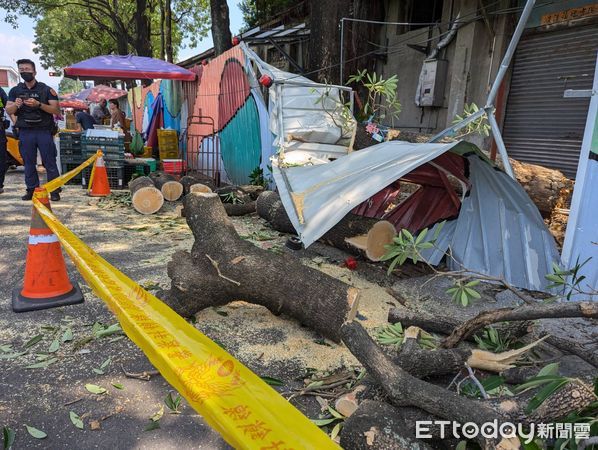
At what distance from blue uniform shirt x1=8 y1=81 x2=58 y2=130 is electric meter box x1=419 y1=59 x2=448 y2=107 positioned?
7.23 m

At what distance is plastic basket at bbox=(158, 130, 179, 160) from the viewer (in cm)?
1124

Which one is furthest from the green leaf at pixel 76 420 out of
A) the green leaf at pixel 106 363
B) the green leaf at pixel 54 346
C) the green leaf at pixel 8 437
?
the green leaf at pixel 54 346

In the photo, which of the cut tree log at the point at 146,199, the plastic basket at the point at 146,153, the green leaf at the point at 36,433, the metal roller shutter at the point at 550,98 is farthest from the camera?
the plastic basket at the point at 146,153

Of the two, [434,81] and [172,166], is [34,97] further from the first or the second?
[434,81]

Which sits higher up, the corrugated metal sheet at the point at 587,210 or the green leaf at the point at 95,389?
the corrugated metal sheet at the point at 587,210

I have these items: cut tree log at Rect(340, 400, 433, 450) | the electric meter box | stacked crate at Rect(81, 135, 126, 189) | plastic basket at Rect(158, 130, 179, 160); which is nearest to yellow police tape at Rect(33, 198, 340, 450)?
cut tree log at Rect(340, 400, 433, 450)

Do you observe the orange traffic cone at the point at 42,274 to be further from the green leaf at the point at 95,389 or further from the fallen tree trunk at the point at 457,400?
the fallen tree trunk at the point at 457,400

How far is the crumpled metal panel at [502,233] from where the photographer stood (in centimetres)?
425

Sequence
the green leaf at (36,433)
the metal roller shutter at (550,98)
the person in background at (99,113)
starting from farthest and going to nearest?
Answer: the person in background at (99,113)
the metal roller shutter at (550,98)
the green leaf at (36,433)

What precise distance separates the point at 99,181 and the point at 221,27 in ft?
18.2

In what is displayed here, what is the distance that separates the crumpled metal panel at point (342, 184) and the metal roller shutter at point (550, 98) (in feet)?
13.9

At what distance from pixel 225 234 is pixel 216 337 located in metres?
0.88

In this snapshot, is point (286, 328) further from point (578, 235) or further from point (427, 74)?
point (427, 74)

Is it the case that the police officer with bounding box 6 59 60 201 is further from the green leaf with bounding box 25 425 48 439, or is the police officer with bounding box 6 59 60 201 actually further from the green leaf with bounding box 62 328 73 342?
the green leaf with bounding box 25 425 48 439
